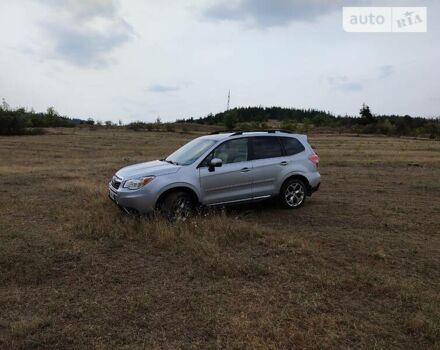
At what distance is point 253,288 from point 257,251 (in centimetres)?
128

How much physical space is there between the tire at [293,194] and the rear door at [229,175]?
891mm

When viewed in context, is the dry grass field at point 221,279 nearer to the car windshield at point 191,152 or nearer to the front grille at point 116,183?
the front grille at point 116,183

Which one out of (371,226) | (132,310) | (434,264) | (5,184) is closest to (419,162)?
(371,226)

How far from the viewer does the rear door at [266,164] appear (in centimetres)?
856

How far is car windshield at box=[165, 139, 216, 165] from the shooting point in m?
8.27

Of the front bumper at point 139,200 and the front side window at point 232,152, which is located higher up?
the front side window at point 232,152

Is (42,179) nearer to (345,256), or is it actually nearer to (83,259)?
(83,259)

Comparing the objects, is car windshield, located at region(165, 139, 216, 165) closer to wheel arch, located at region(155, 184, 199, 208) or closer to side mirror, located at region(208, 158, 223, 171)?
side mirror, located at region(208, 158, 223, 171)

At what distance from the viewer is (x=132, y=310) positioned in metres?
4.32

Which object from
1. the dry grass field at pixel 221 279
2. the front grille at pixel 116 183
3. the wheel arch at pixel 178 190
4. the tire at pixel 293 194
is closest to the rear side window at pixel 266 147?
the tire at pixel 293 194

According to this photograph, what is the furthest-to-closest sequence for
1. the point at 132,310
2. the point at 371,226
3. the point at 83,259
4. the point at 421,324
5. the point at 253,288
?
the point at 371,226 → the point at 83,259 → the point at 253,288 → the point at 132,310 → the point at 421,324

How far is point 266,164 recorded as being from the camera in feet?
28.5

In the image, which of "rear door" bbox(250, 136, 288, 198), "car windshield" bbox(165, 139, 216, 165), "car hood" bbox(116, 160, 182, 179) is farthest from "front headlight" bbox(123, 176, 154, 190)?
"rear door" bbox(250, 136, 288, 198)

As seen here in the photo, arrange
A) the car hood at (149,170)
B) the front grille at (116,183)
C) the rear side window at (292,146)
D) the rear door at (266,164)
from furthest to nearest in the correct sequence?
the rear side window at (292,146), the rear door at (266,164), the front grille at (116,183), the car hood at (149,170)
